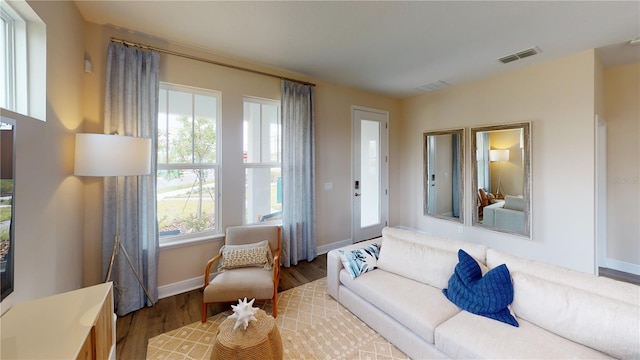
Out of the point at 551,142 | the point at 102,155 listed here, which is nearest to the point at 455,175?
the point at 551,142

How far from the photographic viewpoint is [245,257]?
8.35ft

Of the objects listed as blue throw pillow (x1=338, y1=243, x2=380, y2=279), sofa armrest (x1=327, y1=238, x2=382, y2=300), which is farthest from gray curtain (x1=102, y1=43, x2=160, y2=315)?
blue throw pillow (x1=338, y1=243, x2=380, y2=279)

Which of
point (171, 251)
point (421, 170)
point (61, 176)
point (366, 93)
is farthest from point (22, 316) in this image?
point (421, 170)

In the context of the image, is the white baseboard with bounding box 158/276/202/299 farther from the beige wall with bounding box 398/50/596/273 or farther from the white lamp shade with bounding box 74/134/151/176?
the beige wall with bounding box 398/50/596/273

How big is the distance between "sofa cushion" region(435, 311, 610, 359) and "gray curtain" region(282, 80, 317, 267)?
7.14 ft

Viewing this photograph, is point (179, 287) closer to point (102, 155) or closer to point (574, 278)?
point (102, 155)

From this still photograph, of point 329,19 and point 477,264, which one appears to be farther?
point 329,19

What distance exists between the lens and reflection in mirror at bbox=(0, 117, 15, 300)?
1.08m

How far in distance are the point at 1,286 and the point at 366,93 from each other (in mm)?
4499

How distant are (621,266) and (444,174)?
97.3 inches

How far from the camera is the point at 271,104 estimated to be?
3395 millimetres

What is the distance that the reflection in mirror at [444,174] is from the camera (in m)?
4.06

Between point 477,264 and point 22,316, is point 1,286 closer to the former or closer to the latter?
point 22,316

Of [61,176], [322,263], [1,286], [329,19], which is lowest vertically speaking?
[322,263]
